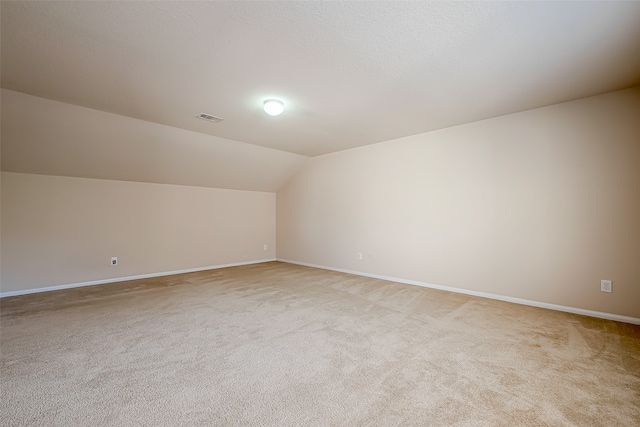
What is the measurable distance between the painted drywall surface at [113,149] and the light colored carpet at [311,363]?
188 cm

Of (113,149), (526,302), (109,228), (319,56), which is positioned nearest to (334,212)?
(526,302)

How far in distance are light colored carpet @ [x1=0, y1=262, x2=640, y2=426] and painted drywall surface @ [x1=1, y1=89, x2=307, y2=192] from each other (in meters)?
1.88

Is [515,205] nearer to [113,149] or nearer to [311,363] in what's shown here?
[311,363]

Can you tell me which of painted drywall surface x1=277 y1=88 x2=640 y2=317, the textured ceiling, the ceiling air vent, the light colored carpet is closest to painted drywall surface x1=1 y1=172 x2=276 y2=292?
the light colored carpet

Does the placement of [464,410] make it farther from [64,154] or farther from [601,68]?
[64,154]

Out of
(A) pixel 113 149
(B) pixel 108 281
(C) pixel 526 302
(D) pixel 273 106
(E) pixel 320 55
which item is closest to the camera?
(E) pixel 320 55

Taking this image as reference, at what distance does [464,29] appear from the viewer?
192 centimetres

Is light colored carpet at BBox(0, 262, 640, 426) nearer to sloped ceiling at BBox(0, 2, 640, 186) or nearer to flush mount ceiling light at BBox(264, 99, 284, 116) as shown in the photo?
flush mount ceiling light at BBox(264, 99, 284, 116)

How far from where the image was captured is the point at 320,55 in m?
2.22

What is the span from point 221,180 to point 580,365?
557 centimetres

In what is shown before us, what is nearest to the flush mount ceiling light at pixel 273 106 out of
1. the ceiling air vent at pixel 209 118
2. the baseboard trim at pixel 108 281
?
the ceiling air vent at pixel 209 118

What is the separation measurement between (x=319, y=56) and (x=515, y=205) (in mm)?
3008

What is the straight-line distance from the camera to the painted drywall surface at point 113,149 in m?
3.25

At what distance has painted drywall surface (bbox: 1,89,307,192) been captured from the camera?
3.25 metres
